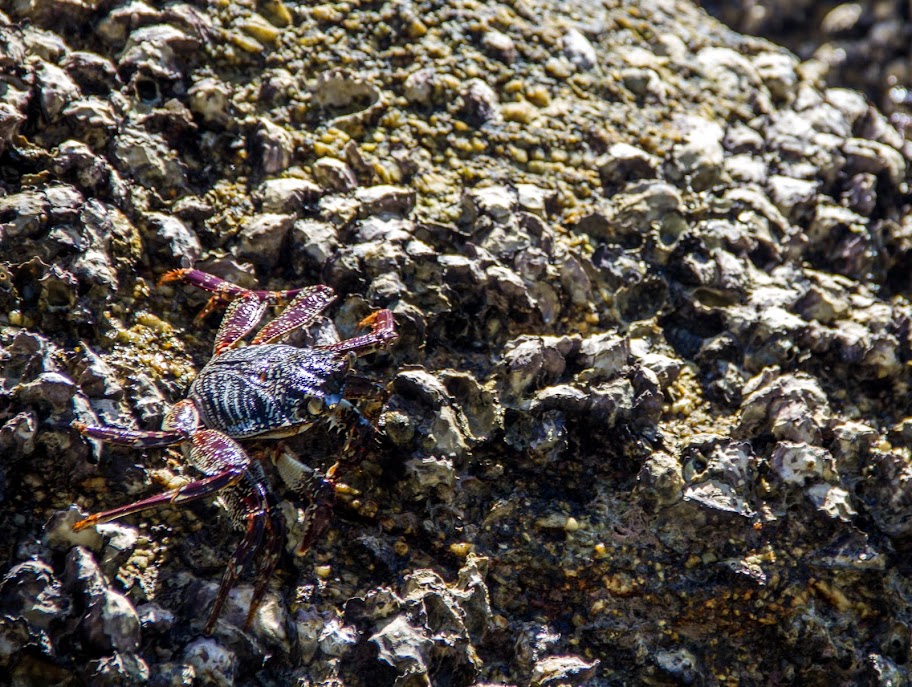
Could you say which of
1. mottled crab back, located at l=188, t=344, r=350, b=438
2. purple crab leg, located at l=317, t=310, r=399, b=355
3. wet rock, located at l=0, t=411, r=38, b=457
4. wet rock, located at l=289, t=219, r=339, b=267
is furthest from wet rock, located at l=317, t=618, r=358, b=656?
wet rock, located at l=289, t=219, r=339, b=267

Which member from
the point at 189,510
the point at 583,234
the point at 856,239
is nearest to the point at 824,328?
the point at 856,239

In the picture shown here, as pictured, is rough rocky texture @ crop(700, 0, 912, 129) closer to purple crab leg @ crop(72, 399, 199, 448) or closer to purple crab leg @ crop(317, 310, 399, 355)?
purple crab leg @ crop(317, 310, 399, 355)

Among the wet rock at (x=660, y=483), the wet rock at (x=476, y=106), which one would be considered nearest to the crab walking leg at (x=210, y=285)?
the wet rock at (x=476, y=106)

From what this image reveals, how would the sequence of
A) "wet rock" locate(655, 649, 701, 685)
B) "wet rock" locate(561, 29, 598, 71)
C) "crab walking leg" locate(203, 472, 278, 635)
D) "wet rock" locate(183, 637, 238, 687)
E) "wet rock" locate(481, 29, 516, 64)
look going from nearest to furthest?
"wet rock" locate(183, 637, 238, 687)
"crab walking leg" locate(203, 472, 278, 635)
"wet rock" locate(655, 649, 701, 685)
"wet rock" locate(481, 29, 516, 64)
"wet rock" locate(561, 29, 598, 71)

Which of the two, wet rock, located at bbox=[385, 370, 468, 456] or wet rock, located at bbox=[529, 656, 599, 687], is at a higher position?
wet rock, located at bbox=[385, 370, 468, 456]

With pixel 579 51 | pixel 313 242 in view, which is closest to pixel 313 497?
pixel 313 242

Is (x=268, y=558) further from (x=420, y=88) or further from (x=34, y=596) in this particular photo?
(x=420, y=88)
